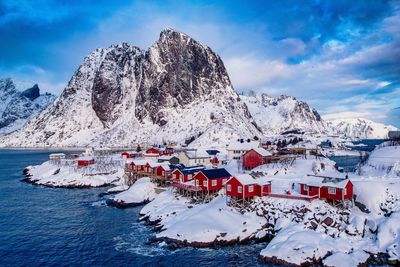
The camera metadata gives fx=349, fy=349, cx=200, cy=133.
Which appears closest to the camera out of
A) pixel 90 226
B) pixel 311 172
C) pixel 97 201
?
pixel 90 226

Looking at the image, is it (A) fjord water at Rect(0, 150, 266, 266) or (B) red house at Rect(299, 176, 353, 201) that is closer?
(A) fjord water at Rect(0, 150, 266, 266)

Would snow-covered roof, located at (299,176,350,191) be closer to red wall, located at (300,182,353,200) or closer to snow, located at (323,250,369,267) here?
red wall, located at (300,182,353,200)

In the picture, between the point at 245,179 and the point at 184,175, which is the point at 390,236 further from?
the point at 184,175

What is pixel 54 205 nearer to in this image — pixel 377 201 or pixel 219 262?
pixel 219 262

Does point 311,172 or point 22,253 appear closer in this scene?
point 22,253

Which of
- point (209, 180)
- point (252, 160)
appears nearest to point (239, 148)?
point (252, 160)

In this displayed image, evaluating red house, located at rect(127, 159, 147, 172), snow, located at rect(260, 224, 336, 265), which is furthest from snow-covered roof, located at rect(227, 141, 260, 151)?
snow, located at rect(260, 224, 336, 265)

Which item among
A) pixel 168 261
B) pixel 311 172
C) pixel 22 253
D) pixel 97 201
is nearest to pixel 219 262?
pixel 168 261

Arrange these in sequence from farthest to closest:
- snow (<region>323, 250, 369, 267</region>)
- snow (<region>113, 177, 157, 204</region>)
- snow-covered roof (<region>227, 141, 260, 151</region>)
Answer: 1. snow-covered roof (<region>227, 141, 260, 151</region>)
2. snow (<region>113, 177, 157, 204</region>)
3. snow (<region>323, 250, 369, 267</region>)
